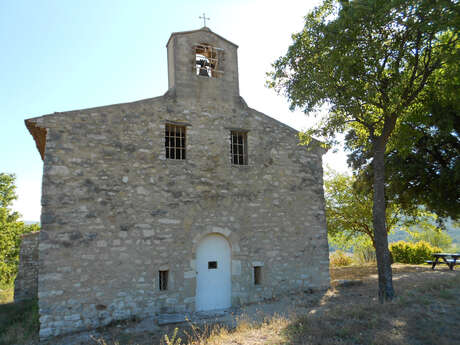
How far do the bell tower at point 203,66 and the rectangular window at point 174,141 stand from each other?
1.07 m

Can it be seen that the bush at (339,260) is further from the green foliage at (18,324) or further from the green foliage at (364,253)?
the green foliage at (18,324)

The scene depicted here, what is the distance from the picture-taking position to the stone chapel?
319 inches

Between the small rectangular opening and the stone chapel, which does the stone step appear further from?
the small rectangular opening

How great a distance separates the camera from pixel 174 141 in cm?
989

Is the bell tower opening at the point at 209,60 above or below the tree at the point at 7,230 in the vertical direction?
above

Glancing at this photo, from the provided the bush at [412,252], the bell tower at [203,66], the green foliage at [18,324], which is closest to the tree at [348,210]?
the bush at [412,252]

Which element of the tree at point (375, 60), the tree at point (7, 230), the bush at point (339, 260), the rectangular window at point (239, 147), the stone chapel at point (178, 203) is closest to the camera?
the tree at point (375, 60)

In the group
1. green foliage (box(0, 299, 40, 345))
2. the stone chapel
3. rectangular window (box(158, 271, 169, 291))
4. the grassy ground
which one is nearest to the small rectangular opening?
the stone chapel

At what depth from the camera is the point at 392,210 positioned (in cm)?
1606

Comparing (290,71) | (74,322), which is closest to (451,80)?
(290,71)

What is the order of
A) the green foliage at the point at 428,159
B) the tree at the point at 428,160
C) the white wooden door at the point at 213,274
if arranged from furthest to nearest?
the tree at the point at 428,160
the green foliage at the point at 428,159
the white wooden door at the point at 213,274

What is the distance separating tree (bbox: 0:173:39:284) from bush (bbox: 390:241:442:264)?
27168 mm

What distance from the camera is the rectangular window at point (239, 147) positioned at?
35.0ft

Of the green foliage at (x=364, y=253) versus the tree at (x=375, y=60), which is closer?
the tree at (x=375, y=60)
